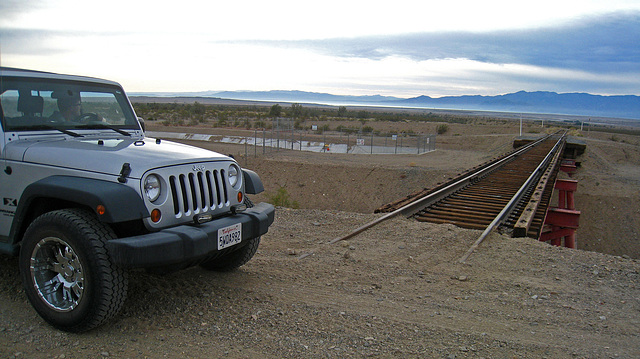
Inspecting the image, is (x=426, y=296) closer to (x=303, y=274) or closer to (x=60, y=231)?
(x=303, y=274)

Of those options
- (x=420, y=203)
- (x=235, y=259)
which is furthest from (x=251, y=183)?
(x=420, y=203)

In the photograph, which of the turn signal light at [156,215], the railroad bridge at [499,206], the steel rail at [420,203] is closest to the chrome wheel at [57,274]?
the turn signal light at [156,215]

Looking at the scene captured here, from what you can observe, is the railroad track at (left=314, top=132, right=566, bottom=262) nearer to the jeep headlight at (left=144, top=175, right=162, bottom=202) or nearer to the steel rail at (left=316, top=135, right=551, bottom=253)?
the steel rail at (left=316, top=135, right=551, bottom=253)

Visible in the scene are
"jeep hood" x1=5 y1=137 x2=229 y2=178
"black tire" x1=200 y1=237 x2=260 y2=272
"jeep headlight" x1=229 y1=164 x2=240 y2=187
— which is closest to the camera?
"jeep hood" x1=5 y1=137 x2=229 y2=178

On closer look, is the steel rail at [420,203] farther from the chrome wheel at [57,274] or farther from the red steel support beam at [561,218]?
the chrome wheel at [57,274]

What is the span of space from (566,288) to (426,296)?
173 centimetres

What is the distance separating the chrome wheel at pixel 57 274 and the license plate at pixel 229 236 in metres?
1.13

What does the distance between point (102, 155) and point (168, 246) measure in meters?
1.03

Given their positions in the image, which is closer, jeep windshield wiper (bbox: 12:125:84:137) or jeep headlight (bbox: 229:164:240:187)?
jeep windshield wiper (bbox: 12:125:84:137)

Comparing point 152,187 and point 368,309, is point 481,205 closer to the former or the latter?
point 368,309

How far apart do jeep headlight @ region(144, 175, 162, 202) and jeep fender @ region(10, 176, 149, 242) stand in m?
0.13

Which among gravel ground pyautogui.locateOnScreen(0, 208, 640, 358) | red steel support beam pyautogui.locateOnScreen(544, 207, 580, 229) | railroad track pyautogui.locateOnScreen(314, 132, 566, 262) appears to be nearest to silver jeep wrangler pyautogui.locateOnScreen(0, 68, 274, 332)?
gravel ground pyautogui.locateOnScreen(0, 208, 640, 358)

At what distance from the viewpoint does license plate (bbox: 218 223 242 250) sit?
4379mm

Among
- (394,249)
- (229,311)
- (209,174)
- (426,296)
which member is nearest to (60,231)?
(209,174)
